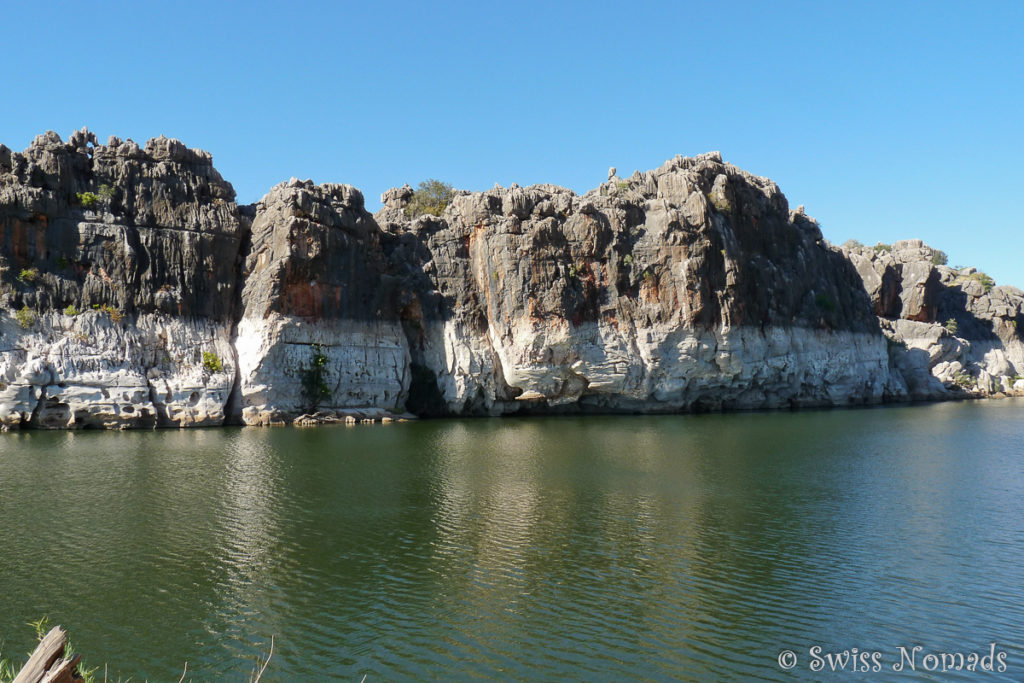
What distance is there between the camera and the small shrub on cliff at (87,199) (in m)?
42.8

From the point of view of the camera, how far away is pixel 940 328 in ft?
238

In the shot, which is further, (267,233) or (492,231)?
(492,231)

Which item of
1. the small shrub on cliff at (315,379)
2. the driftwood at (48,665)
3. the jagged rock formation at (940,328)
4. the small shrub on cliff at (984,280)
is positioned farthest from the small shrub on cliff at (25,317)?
the small shrub on cliff at (984,280)

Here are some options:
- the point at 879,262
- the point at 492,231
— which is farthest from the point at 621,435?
the point at 879,262

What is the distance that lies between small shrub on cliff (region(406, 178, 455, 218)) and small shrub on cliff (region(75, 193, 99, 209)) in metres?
24.2

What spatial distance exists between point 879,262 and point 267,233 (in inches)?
2388

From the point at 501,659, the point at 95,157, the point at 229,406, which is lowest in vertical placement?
the point at 501,659

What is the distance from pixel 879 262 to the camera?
2943 inches

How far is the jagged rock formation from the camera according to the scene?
72062mm

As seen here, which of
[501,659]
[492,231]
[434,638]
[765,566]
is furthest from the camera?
[492,231]

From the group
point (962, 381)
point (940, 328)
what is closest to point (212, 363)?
point (940, 328)

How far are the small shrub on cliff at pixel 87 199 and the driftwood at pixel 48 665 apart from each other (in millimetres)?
44140

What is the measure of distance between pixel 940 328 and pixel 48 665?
268 ft

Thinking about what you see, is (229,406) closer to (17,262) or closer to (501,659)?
(17,262)
